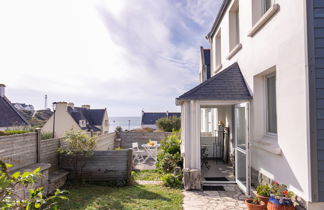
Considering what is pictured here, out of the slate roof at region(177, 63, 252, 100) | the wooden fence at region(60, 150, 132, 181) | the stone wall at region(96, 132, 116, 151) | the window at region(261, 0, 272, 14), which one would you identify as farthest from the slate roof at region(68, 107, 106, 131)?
the window at region(261, 0, 272, 14)

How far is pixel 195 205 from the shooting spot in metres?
5.47

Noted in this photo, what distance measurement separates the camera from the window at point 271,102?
221 inches

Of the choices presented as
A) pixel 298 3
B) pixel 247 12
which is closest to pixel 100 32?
pixel 247 12

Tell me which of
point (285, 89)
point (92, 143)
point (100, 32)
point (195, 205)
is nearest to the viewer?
point (285, 89)

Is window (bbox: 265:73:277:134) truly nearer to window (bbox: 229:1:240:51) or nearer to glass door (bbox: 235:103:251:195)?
glass door (bbox: 235:103:251:195)

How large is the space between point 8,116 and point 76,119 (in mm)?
11332

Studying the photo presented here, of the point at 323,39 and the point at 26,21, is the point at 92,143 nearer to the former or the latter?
the point at 26,21

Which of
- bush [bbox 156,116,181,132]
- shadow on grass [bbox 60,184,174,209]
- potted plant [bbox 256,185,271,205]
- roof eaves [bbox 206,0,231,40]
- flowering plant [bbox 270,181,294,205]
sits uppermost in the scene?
roof eaves [bbox 206,0,231,40]

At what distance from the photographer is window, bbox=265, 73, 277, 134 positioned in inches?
221

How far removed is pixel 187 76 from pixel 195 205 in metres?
13.0

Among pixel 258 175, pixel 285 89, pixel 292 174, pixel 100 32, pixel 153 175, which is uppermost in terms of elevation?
pixel 100 32

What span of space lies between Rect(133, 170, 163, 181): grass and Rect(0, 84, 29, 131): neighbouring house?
14365 millimetres


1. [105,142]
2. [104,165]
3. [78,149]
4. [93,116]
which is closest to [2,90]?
[105,142]

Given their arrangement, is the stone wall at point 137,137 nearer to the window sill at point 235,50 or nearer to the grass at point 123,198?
the grass at point 123,198
